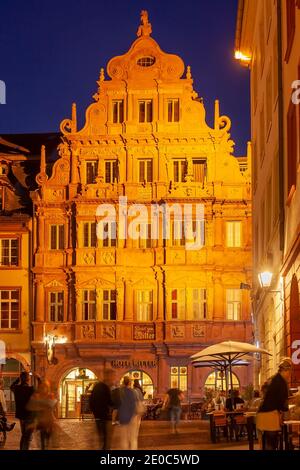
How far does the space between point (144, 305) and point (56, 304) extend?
458cm

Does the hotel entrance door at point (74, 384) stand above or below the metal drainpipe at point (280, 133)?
below

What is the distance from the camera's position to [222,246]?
56.1 meters

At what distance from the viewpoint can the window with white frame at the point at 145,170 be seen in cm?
5641

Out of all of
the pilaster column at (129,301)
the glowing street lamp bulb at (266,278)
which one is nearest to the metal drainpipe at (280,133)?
the glowing street lamp bulb at (266,278)

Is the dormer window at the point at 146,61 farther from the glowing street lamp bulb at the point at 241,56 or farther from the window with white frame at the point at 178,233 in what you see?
the glowing street lamp bulb at the point at 241,56

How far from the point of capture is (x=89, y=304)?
184ft

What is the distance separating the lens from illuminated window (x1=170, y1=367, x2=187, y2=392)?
55.1 m

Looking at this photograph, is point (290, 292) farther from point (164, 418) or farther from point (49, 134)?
point (49, 134)

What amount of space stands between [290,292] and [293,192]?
7.79 ft
